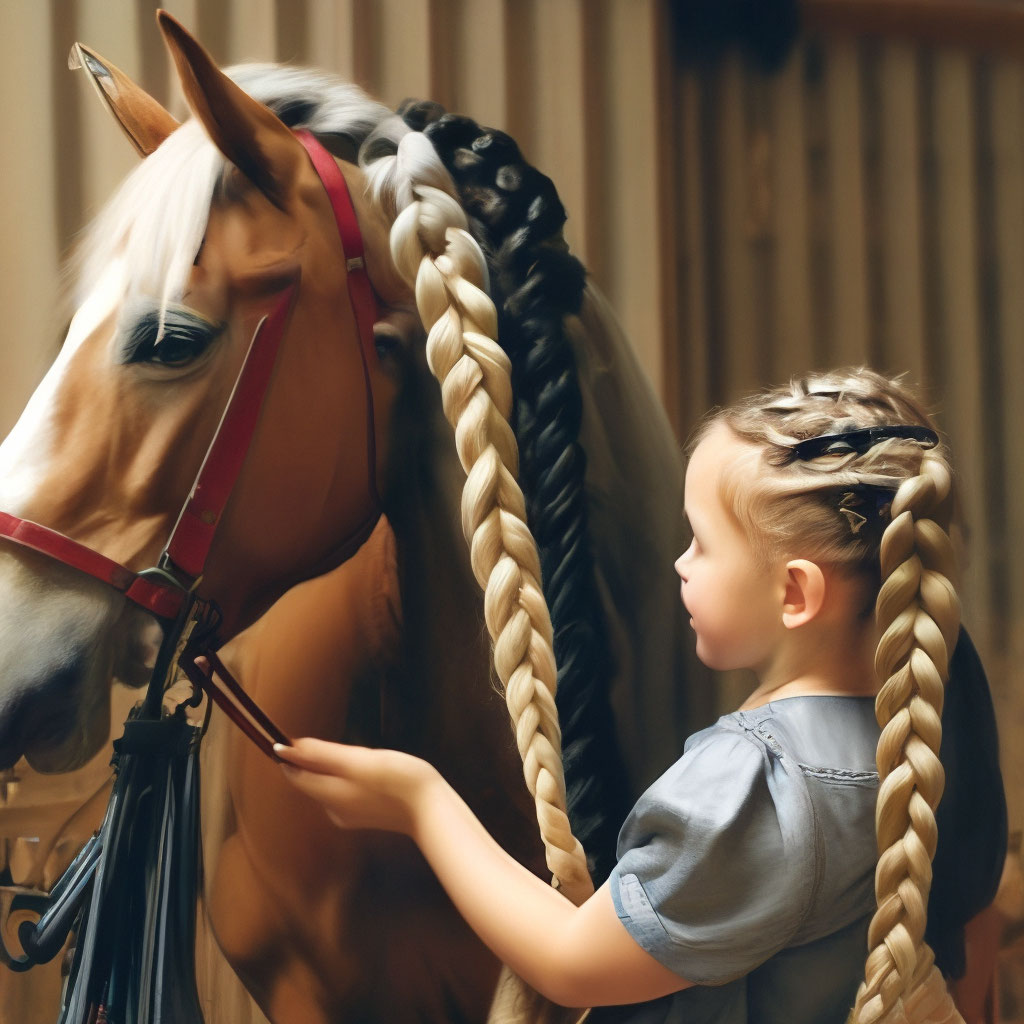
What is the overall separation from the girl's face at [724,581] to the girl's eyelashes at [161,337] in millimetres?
300

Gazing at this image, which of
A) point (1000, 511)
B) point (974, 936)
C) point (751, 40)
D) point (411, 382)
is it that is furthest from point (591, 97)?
point (974, 936)

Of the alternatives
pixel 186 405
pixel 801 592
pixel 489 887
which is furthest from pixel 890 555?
pixel 186 405

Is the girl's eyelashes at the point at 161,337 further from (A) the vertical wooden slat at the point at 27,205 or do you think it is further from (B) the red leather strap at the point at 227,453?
(A) the vertical wooden slat at the point at 27,205

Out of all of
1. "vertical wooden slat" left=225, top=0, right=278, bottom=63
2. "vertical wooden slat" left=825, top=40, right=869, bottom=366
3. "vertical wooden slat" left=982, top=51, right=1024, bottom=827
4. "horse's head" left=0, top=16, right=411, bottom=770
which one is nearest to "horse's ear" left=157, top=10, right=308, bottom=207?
"horse's head" left=0, top=16, right=411, bottom=770

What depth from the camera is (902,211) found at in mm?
824

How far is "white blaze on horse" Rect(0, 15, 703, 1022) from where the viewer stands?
1.79 ft

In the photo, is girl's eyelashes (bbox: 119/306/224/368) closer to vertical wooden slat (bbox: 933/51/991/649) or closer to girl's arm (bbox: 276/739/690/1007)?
girl's arm (bbox: 276/739/690/1007)

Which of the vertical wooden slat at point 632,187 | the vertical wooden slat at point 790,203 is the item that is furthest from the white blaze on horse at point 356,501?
the vertical wooden slat at point 790,203

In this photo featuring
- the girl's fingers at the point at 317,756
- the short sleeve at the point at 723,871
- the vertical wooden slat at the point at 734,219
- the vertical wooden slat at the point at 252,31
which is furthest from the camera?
the vertical wooden slat at the point at 734,219

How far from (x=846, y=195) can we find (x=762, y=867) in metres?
0.57

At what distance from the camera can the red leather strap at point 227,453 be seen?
1.82ft

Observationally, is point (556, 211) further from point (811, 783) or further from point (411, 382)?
point (811, 783)

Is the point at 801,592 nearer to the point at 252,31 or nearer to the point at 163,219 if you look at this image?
the point at 163,219

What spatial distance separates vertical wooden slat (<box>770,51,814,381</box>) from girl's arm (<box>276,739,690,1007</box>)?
1.59 ft
